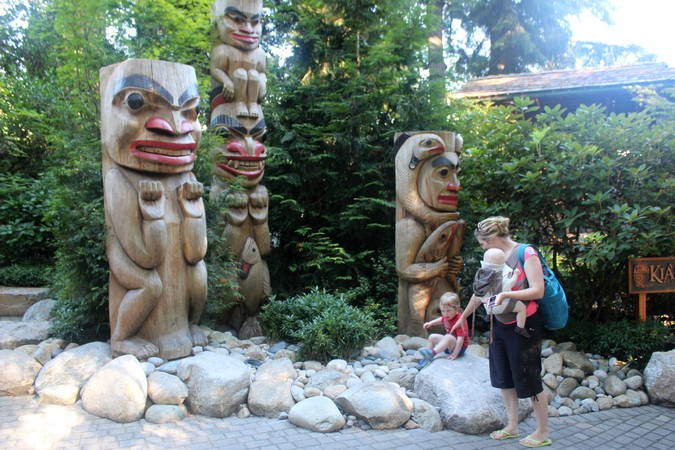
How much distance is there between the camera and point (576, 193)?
570 cm

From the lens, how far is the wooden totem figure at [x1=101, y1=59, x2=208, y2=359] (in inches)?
180

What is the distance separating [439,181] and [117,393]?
4.13 meters

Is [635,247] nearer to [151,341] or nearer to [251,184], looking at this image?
[251,184]

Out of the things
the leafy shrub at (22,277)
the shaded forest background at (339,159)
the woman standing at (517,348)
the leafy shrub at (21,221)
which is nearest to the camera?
the woman standing at (517,348)

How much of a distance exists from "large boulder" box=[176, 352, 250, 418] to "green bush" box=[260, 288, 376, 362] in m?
0.91

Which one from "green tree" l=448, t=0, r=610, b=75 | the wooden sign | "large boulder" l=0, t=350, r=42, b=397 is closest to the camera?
"large boulder" l=0, t=350, r=42, b=397

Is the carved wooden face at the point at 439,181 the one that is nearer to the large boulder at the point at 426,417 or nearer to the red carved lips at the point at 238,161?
the red carved lips at the point at 238,161

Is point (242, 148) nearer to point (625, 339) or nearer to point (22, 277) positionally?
point (22, 277)

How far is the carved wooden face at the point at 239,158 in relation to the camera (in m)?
6.32

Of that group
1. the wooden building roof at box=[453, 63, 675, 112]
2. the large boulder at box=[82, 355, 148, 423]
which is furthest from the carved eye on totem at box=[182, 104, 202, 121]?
the wooden building roof at box=[453, 63, 675, 112]

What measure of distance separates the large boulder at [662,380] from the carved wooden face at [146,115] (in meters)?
4.86

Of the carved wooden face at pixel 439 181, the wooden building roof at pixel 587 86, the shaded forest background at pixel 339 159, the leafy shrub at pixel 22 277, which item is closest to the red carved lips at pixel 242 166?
the shaded forest background at pixel 339 159

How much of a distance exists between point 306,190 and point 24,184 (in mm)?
5160

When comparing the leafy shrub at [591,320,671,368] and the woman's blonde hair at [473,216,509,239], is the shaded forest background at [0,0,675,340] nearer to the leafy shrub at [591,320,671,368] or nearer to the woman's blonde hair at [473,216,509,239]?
the leafy shrub at [591,320,671,368]
